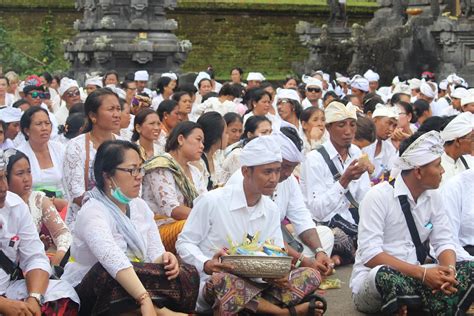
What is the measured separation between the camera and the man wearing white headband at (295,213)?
7133 millimetres

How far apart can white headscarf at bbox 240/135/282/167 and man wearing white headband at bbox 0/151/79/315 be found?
1359 mm

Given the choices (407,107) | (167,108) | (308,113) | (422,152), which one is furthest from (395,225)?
(407,107)

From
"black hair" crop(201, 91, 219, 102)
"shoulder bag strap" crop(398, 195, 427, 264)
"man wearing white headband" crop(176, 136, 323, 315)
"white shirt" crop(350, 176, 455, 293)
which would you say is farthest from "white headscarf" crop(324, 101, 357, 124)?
"black hair" crop(201, 91, 219, 102)

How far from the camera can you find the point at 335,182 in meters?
9.05

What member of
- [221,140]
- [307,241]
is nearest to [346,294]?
[307,241]

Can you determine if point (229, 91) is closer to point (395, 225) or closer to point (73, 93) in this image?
point (73, 93)

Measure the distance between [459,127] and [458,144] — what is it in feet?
0.59

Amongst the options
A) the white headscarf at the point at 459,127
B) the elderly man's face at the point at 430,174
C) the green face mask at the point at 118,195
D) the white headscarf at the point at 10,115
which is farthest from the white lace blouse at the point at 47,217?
the white headscarf at the point at 10,115

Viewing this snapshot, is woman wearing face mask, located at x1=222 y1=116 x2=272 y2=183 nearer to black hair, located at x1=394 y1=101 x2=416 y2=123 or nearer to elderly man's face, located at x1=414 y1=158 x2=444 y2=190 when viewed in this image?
elderly man's face, located at x1=414 y1=158 x2=444 y2=190

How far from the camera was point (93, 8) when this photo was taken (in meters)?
20.7

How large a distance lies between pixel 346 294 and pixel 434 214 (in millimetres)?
1301

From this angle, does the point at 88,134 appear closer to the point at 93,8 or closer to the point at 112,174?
the point at 112,174

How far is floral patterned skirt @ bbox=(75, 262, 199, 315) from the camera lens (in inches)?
247

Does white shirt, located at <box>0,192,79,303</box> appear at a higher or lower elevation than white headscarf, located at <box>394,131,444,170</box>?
lower
